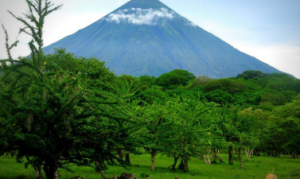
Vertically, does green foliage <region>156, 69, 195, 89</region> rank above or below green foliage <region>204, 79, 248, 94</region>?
above

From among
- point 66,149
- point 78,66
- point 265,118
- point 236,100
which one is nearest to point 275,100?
point 236,100

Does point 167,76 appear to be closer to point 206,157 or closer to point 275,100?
point 275,100

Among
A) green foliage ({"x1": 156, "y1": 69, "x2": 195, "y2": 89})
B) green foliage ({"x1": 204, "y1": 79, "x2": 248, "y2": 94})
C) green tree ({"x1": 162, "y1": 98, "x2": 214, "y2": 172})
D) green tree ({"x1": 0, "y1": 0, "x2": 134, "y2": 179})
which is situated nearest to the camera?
green tree ({"x1": 0, "y1": 0, "x2": 134, "y2": 179})

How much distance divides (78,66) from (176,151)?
25621 millimetres

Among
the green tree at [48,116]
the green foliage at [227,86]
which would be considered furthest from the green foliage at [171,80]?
the green tree at [48,116]

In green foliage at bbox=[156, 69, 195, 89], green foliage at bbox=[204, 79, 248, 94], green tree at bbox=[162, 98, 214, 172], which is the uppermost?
green foliage at bbox=[156, 69, 195, 89]

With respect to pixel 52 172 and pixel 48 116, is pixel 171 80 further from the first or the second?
pixel 48 116

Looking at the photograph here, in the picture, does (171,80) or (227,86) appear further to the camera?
(171,80)

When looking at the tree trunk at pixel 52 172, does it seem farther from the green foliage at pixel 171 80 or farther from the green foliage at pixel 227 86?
the green foliage at pixel 171 80

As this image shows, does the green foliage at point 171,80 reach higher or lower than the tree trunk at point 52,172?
higher

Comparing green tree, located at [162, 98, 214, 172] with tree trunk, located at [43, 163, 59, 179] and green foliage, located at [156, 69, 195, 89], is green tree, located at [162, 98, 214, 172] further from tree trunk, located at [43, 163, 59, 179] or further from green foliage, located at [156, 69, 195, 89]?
green foliage, located at [156, 69, 195, 89]

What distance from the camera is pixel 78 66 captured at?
143 feet

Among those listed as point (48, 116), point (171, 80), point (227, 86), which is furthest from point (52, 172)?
point (171, 80)

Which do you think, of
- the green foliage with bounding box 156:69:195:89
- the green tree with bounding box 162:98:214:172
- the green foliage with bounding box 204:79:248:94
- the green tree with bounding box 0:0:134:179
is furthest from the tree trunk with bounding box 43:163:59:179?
the green foliage with bounding box 156:69:195:89
